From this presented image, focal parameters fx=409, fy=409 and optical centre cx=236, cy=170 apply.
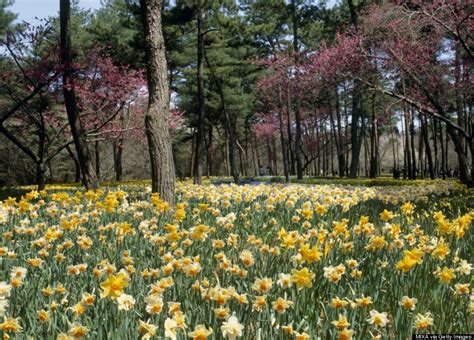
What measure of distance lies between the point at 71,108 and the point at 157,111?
14.7 ft

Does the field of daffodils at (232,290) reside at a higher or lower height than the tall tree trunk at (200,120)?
lower

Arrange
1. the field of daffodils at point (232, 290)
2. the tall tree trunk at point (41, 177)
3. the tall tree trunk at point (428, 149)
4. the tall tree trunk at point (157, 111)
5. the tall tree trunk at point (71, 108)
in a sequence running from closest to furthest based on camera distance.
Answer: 1. the field of daffodils at point (232, 290)
2. the tall tree trunk at point (157, 111)
3. the tall tree trunk at point (71, 108)
4. the tall tree trunk at point (41, 177)
5. the tall tree trunk at point (428, 149)

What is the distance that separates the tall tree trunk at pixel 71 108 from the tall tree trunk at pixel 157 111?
3.75m

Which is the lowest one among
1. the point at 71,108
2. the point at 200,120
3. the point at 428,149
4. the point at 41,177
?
the point at 41,177

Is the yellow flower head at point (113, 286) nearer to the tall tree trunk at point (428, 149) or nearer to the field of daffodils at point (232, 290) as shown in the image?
the field of daffodils at point (232, 290)

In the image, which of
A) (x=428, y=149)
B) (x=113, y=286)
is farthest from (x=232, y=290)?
(x=428, y=149)

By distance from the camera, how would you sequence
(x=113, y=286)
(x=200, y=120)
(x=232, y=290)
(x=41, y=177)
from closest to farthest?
1. (x=113, y=286)
2. (x=232, y=290)
3. (x=41, y=177)
4. (x=200, y=120)

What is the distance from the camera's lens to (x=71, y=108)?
9961 mm

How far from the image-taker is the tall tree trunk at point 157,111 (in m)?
6.43

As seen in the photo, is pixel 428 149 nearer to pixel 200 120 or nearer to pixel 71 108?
pixel 200 120

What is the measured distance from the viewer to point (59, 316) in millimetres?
1990

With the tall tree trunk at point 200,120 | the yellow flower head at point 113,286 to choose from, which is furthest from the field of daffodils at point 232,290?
the tall tree trunk at point 200,120

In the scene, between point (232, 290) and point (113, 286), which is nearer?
point (113, 286)

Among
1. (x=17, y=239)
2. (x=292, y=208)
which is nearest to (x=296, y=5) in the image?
(x=292, y=208)
